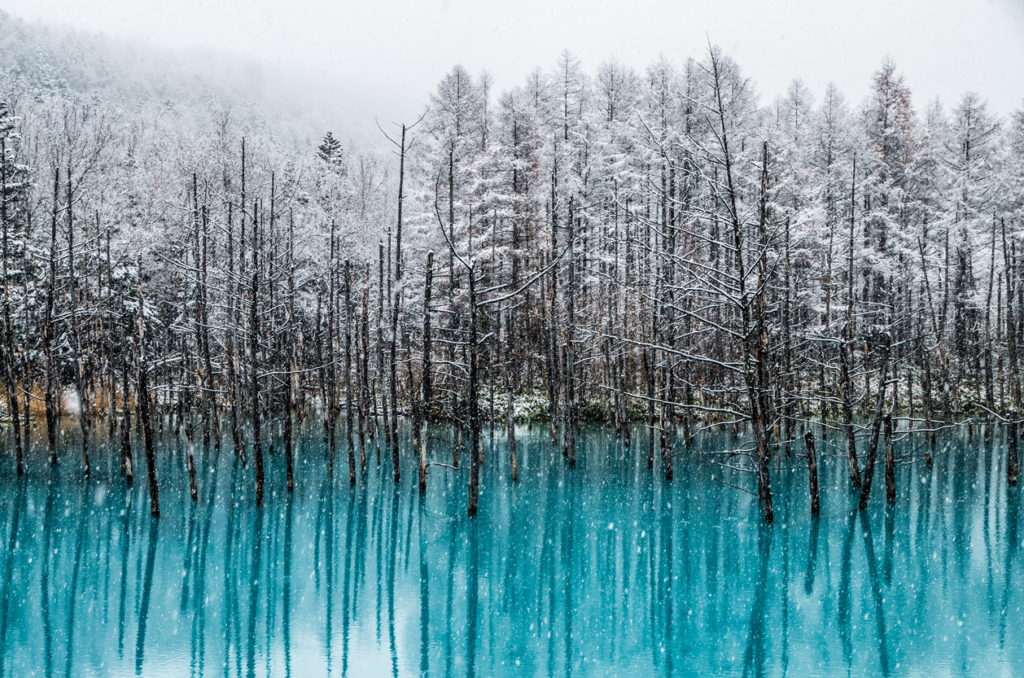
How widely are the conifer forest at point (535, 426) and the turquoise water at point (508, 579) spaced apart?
91 mm

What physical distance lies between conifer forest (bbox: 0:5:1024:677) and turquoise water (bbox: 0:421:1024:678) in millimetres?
91

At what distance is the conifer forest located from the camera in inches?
432

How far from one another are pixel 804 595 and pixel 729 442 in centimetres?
1511

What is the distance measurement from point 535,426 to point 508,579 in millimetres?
17427

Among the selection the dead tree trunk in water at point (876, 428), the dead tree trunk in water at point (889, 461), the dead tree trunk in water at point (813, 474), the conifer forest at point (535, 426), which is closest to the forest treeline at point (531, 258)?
the conifer forest at point (535, 426)

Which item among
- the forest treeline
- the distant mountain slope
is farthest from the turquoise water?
the distant mountain slope

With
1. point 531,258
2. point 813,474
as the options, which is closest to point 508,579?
point 813,474

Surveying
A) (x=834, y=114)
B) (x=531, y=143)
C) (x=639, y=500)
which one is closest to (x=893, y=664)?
(x=639, y=500)

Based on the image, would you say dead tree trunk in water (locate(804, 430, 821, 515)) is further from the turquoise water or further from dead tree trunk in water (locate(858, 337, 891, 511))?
dead tree trunk in water (locate(858, 337, 891, 511))

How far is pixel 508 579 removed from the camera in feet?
43.8

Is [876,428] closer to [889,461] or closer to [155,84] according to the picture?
[889,461]

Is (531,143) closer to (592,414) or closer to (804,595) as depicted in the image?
(592,414)

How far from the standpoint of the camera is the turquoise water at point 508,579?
32.4 feet

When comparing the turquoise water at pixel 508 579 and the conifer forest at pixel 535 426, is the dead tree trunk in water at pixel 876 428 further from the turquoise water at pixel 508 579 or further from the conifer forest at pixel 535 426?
the turquoise water at pixel 508 579
